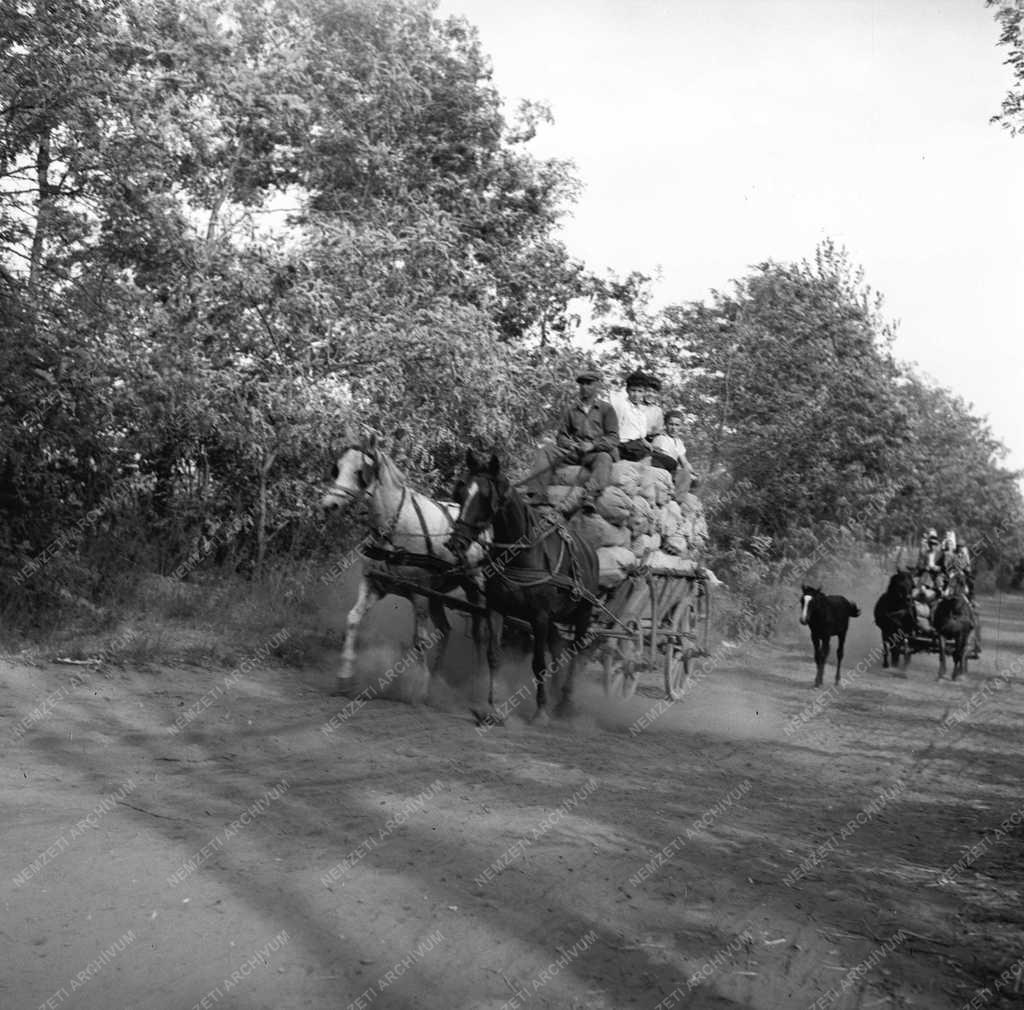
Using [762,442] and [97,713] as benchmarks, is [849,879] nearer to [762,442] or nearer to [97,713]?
[97,713]

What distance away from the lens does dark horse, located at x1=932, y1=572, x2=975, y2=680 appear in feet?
64.1

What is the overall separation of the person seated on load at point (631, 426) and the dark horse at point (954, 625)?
8775mm

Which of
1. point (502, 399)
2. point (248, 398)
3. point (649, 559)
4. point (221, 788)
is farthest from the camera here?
point (502, 399)

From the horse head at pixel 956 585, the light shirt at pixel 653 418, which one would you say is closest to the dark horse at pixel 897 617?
the horse head at pixel 956 585

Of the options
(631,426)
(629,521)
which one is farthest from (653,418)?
(629,521)

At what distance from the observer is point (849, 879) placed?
6547 mm

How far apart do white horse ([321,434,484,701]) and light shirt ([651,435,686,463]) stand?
2673mm

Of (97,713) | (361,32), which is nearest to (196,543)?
(97,713)

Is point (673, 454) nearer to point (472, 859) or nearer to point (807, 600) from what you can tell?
point (807, 600)

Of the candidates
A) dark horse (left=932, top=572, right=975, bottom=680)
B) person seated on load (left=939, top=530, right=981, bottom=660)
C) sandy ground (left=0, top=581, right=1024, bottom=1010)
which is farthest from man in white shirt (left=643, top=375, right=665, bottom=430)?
person seated on load (left=939, top=530, right=981, bottom=660)

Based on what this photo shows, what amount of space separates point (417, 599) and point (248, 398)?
12.0 feet

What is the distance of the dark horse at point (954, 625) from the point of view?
19531mm

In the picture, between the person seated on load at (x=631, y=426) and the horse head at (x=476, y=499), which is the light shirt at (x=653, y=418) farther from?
the horse head at (x=476, y=499)

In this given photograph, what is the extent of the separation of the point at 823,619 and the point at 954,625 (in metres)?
3.81
